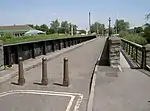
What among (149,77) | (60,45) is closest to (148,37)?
(60,45)

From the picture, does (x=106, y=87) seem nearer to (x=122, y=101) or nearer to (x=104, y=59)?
(x=122, y=101)

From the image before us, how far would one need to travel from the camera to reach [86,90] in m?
8.71

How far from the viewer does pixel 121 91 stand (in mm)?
8031

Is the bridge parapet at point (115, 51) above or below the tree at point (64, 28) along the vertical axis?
below

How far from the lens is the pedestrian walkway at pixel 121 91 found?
649cm

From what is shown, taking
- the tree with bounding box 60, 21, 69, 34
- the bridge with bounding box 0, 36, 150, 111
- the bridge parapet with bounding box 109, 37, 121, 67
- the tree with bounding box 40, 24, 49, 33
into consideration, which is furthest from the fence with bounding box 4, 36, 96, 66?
the tree with bounding box 60, 21, 69, 34

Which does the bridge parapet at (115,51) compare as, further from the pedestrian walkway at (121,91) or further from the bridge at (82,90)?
the pedestrian walkway at (121,91)

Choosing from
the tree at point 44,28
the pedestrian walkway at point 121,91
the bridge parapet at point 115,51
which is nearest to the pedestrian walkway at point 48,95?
the pedestrian walkway at point 121,91

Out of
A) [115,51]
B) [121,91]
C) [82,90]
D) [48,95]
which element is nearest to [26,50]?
[115,51]

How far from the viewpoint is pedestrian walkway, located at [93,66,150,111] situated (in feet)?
21.3

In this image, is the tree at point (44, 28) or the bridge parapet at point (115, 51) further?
the tree at point (44, 28)

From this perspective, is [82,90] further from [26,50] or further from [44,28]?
[44,28]

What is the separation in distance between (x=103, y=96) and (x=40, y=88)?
2.41m

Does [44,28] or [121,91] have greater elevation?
[44,28]
